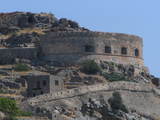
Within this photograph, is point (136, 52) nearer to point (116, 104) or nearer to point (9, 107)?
point (116, 104)

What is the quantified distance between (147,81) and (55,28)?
11.2 m

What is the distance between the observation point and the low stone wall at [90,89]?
259 ft

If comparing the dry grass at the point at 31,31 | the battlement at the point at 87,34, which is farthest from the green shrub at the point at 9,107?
the dry grass at the point at 31,31

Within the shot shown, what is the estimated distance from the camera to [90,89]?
273 ft

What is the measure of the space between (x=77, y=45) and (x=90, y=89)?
12.0 m

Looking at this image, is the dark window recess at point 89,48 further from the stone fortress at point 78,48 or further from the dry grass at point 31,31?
the dry grass at point 31,31

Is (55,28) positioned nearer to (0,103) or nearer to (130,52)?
(130,52)

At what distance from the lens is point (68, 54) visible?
9450 cm

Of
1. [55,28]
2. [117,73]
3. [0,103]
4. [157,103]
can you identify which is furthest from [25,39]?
[0,103]

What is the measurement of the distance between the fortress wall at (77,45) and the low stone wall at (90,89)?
Result: 8090mm

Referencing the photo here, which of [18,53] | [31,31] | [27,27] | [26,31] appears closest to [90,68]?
[18,53]

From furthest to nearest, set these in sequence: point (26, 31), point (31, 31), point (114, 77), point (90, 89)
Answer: point (26, 31)
point (31, 31)
point (114, 77)
point (90, 89)

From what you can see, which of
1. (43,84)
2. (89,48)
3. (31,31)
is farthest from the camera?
(31,31)

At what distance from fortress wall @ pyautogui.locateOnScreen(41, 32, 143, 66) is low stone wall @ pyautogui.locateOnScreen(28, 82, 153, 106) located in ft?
26.5
